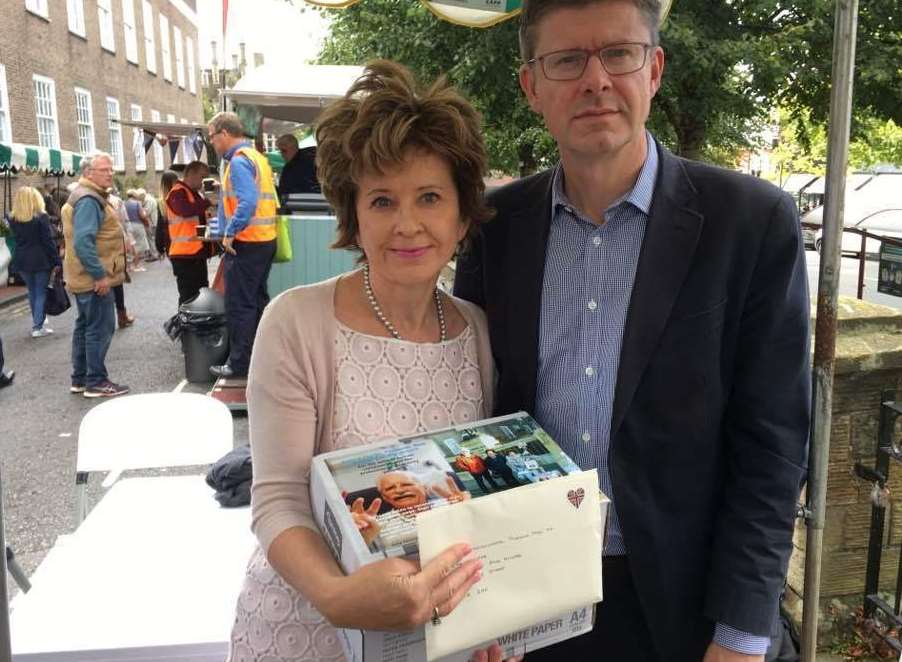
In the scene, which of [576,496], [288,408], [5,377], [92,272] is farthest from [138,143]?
[576,496]

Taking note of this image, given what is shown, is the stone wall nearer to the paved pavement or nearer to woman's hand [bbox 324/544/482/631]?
woman's hand [bbox 324/544/482/631]

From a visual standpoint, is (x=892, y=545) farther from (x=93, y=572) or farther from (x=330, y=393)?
(x=93, y=572)

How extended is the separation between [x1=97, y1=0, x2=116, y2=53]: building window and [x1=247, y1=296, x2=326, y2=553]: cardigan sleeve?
25542 mm

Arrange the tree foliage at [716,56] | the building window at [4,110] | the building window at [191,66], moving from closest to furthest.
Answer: the tree foliage at [716,56], the building window at [4,110], the building window at [191,66]

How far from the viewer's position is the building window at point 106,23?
74.8ft

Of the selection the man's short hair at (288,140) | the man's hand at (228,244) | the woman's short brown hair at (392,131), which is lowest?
the man's hand at (228,244)

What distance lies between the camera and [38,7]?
1781 centimetres

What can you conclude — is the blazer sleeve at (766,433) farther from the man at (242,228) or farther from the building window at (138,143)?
the building window at (138,143)

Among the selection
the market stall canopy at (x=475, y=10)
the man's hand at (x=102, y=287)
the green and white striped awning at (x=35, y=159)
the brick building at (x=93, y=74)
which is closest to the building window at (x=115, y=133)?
the brick building at (x=93, y=74)

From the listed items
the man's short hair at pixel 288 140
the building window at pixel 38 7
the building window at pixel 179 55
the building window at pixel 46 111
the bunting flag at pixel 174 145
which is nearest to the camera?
the man's short hair at pixel 288 140

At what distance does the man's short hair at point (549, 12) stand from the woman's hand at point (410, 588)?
109 centimetres

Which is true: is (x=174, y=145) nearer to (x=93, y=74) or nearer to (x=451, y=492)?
(x=93, y=74)

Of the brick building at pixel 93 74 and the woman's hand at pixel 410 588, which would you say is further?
the brick building at pixel 93 74

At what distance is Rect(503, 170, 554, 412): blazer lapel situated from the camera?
158 cm
